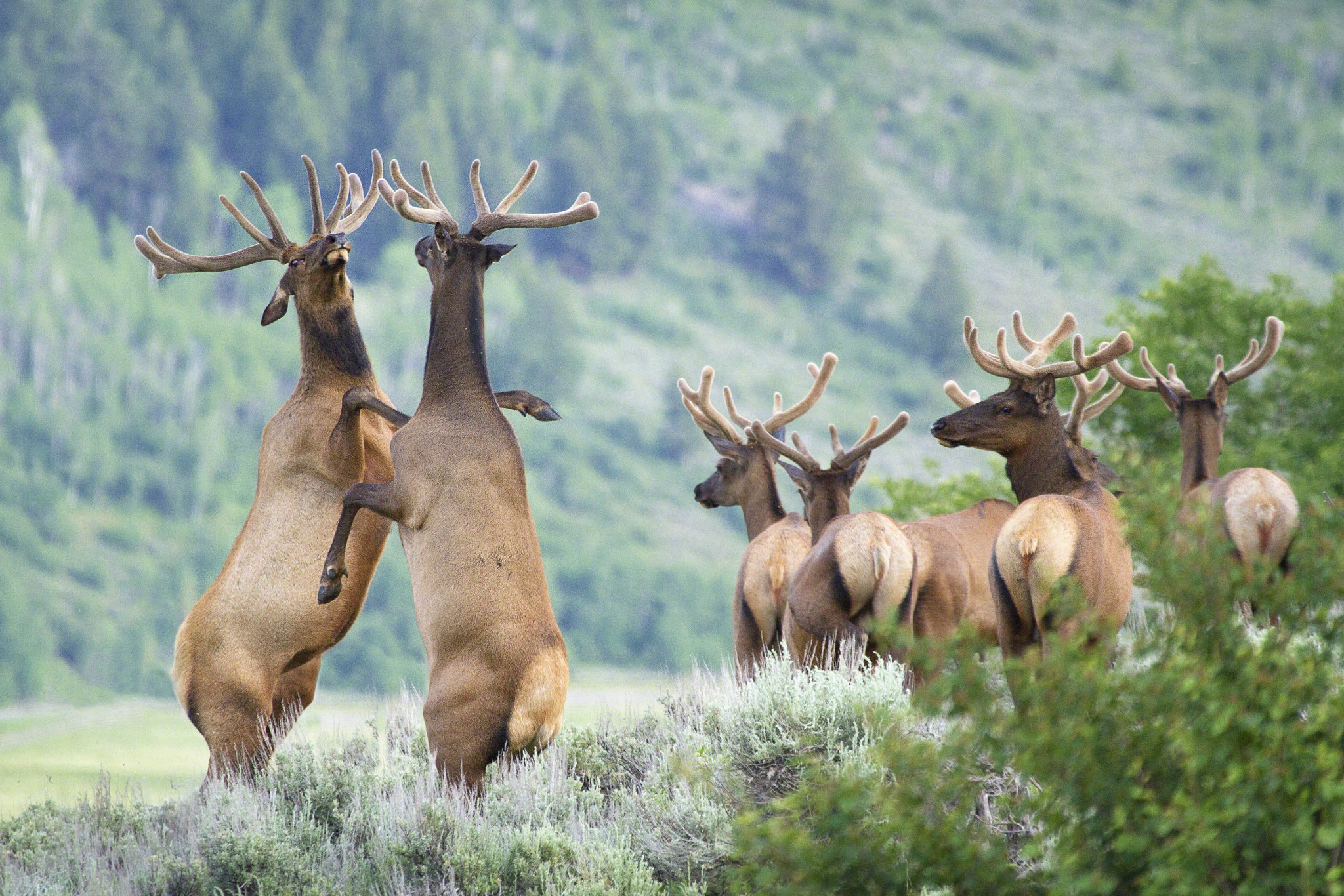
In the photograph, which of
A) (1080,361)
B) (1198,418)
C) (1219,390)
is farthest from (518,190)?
(1219,390)

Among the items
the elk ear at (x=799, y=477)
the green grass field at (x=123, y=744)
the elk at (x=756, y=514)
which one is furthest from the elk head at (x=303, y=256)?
the elk ear at (x=799, y=477)

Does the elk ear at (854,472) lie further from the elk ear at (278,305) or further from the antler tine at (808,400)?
the elk ear at (278,305)

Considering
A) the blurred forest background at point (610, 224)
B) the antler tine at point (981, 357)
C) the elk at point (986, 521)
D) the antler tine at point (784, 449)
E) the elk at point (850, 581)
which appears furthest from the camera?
the blurred forest background at point (610, 224)

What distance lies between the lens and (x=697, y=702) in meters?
8.66

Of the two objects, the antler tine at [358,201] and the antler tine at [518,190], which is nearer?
the antler tine at [518,190]

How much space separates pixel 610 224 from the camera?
116 m

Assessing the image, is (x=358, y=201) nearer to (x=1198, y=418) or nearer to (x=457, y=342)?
(x=457, y=342)

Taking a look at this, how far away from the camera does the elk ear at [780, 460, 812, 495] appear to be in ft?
32.9

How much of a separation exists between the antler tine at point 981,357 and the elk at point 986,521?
8.1 inches

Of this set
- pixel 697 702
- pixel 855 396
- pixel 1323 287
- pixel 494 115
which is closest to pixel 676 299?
pixel 855 396

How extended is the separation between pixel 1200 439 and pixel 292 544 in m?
6.90

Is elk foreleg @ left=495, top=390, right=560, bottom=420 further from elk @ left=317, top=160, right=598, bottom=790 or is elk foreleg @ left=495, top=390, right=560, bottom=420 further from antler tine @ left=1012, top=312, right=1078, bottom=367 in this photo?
antler tine @ left=1012, top=312, right=1078, bottom=367

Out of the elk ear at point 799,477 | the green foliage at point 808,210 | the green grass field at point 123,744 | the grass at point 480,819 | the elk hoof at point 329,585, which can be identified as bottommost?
the green grass field at point 123,744

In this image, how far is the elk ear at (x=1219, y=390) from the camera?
35.4 ft
